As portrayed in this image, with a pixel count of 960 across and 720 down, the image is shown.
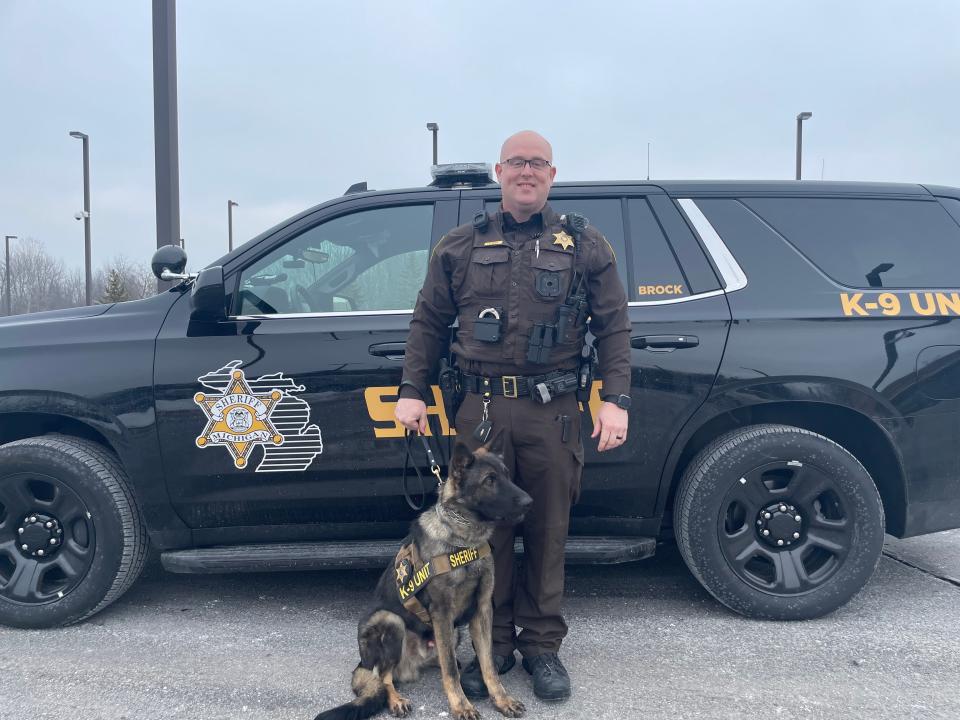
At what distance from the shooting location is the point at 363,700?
2.41 m

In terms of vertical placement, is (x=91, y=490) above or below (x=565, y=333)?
below

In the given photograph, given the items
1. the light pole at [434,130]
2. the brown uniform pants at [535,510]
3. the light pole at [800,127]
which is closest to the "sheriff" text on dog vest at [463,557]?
the brown uniform pants at [535,510]

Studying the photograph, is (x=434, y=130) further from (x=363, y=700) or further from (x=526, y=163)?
(x=363, y=700)

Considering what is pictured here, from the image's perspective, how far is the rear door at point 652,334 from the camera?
3.07m

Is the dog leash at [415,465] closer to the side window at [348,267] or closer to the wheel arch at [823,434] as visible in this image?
the side window at [348,267]

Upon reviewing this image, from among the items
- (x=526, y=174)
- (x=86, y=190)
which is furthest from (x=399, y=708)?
(x=86, y=190)

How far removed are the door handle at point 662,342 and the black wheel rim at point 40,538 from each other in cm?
242

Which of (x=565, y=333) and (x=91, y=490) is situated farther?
(x=91, y=490)

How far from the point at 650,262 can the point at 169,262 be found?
209 centimetres

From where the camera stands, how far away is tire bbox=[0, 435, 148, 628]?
306 centimetres

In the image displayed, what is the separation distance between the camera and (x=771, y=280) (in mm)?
3188

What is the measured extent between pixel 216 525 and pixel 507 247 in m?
1.73

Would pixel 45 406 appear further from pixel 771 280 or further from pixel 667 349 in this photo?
pixel 771 280

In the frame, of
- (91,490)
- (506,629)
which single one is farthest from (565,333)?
(91,490)
